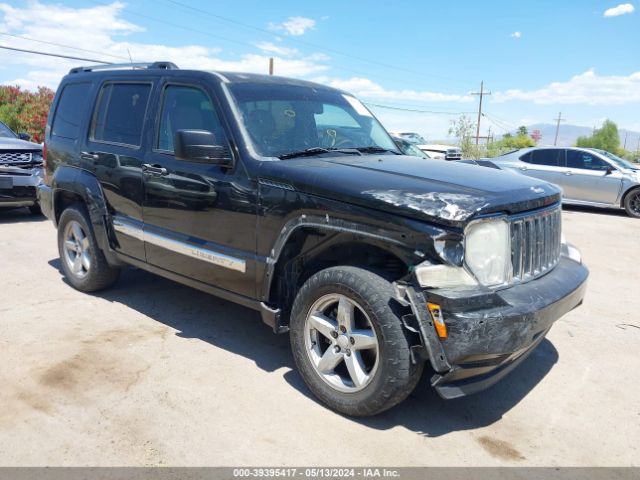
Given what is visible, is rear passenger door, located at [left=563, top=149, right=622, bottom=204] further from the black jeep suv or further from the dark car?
the dark car

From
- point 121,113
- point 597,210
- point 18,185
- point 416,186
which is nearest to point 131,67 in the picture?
point 121,113

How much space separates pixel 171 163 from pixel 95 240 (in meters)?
Result: 1.52

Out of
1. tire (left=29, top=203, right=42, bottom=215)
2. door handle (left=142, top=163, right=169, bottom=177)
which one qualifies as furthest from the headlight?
tire (left=29, top=203, right=42, bottom=215)

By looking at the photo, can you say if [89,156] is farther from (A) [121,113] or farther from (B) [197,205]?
(B) [197,205]

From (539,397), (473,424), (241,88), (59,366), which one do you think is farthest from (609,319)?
(59,366)

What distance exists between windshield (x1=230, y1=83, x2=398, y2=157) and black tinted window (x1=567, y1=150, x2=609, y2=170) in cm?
965

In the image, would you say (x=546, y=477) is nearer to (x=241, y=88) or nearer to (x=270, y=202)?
(x=270, y=202)

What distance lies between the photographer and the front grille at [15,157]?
356 inches

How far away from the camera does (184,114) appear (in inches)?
168

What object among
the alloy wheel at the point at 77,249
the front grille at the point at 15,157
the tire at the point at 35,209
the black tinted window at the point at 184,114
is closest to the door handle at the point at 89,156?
the alloy wheel at the point at 77,249

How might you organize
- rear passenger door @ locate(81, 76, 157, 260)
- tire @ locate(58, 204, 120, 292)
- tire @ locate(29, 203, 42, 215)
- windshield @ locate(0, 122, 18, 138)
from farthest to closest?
1. windshield @ locate(0, 122, 18, 138)
2. tire @ locate(29, 203, 42, 215)
3. tire @ locate(58, 204, 120, 292)
4. rear passenger door @ locate(81, 76, 157, 260)

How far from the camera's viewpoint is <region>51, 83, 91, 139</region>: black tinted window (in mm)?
5336

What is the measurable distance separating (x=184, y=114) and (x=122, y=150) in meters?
0.76

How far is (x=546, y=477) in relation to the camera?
280 cm
